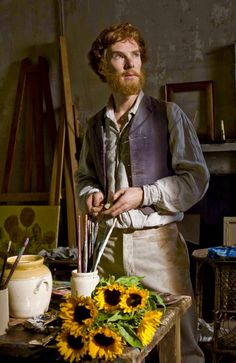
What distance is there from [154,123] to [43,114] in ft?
7.80

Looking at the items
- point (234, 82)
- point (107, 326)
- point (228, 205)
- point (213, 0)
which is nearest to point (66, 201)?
point (228, 205)

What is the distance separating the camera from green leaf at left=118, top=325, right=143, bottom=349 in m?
1.28

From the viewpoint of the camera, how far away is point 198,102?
3.96m

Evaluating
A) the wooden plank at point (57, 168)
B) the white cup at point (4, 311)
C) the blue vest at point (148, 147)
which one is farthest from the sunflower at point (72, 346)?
the wooden plank at point (57, 168)

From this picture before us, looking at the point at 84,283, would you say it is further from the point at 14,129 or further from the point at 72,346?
the point at 14,129

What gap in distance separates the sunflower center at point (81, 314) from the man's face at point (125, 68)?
1.20 metres

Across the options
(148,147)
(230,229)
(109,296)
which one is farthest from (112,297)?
(230,229)

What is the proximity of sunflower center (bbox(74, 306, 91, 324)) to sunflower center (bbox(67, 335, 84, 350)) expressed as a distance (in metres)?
0.04

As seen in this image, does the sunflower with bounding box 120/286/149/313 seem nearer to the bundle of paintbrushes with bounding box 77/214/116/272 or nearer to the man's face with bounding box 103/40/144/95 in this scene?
the bundle of paintbrushes with bounding box 77/214/116/272

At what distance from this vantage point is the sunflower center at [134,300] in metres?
1.33

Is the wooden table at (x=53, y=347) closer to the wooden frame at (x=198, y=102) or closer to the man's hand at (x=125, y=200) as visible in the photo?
the man's hand at (x=125, y=200)

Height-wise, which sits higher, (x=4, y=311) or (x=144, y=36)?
(x=144, y=36)

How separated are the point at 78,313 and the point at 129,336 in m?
0.14

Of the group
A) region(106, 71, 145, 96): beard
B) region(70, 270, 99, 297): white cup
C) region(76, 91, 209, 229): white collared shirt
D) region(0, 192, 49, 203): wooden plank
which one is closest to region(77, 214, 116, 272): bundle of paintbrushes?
region(70, 270, 99, 297): white cup
